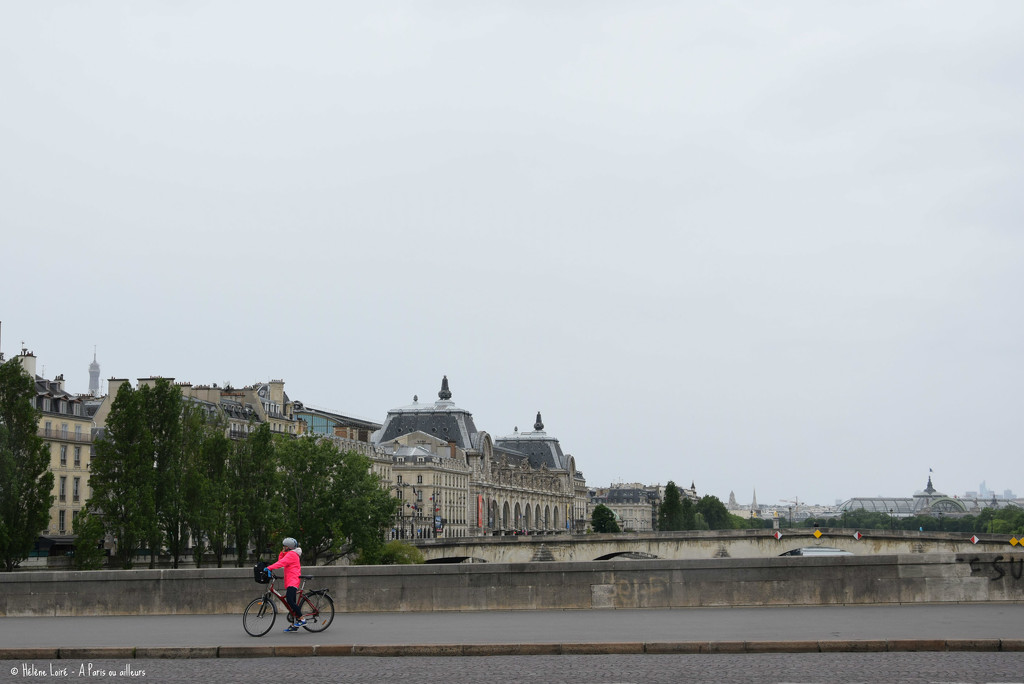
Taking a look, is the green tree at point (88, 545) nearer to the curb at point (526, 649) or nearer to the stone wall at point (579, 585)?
the stone wall at point (579, 585)

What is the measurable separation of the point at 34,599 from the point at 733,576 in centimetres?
1651

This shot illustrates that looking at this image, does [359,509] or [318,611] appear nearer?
[318,611]

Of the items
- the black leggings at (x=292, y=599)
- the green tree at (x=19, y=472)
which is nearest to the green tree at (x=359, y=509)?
the green tree at (x=19, y=472)

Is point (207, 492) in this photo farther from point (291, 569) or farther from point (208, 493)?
point (291, 569)

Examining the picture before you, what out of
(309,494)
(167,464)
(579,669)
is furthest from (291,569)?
(309,494)

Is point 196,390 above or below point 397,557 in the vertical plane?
above

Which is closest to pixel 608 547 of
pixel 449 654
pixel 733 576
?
pixel 733 576

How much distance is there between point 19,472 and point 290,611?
54272 millimetres

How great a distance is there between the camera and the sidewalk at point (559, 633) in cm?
1888

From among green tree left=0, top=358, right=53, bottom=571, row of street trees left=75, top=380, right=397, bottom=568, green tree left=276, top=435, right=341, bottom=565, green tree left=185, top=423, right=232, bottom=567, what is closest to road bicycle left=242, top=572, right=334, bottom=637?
green tree left=0, top=358, right=53, bottom=571

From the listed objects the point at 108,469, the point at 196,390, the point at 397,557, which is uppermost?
the point at 196,390

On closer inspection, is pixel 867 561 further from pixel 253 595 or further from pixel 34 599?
pixel 34 599

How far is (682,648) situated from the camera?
18.7 meters

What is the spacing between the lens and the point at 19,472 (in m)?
70.2
